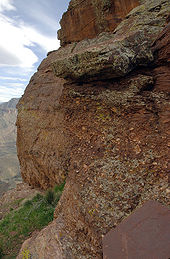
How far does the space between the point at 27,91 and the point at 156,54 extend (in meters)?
14.9

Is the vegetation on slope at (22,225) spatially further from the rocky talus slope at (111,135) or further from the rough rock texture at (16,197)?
the rough rock texture at (16,197)

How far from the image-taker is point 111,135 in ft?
18.6

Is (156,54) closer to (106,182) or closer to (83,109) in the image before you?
(83,109)

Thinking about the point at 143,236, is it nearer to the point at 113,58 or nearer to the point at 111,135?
the point at 111,135

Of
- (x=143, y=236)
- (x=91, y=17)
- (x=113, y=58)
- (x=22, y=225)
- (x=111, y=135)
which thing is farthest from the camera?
(x=91, y=17)

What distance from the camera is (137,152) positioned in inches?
199

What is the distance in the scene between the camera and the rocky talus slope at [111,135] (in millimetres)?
4543

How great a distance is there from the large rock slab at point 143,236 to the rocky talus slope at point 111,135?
3.30 feet

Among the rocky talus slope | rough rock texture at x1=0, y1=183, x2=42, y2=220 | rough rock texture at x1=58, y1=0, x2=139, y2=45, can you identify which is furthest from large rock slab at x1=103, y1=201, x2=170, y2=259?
rough rock texture at x1=58, y1=0, x2=139, y2=45

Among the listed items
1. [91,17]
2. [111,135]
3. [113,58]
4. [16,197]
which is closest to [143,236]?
[111,135]

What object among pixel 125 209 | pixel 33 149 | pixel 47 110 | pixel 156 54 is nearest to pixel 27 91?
pixel 47 110

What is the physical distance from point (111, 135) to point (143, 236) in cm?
314

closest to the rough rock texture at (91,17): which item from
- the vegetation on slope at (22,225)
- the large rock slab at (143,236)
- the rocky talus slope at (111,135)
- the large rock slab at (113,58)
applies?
the rocky talus slope at (111,135)

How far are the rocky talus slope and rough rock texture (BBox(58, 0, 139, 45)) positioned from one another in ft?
23.5
